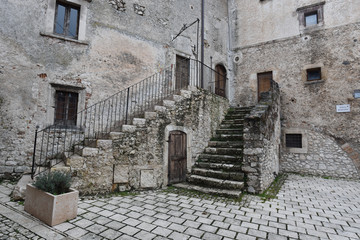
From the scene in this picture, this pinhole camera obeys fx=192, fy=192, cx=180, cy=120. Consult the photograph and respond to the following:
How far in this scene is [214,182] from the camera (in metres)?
5.09

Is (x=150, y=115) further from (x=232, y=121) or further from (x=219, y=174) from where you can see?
(x=232, y=121)

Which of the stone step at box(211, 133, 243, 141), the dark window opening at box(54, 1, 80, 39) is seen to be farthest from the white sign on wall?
the dark window opening at box(54, 1, 80, 39)

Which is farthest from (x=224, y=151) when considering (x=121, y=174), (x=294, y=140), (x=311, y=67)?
(x=311, y=67)

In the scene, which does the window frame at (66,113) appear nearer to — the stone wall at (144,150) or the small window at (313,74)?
the stone wall at (144,150)

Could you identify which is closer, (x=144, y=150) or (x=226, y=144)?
(x=144, y=150)

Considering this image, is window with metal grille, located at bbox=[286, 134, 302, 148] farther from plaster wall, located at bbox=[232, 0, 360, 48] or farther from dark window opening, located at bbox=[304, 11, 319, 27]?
dark window opening, located at bbox=[304, 11, 319, 27]

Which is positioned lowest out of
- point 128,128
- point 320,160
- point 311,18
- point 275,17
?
point 320,160

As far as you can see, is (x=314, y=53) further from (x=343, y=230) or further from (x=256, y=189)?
(x=343, y=230)

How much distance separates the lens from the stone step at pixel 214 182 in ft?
15.9

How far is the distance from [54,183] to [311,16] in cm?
1159

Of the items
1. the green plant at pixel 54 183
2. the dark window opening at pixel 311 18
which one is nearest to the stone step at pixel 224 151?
the green plant at pixel 54 183

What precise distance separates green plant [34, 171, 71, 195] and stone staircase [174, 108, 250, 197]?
295 cm

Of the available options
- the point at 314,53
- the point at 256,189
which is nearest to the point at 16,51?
the point at 256,189

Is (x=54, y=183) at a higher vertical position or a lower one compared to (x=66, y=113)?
lower
